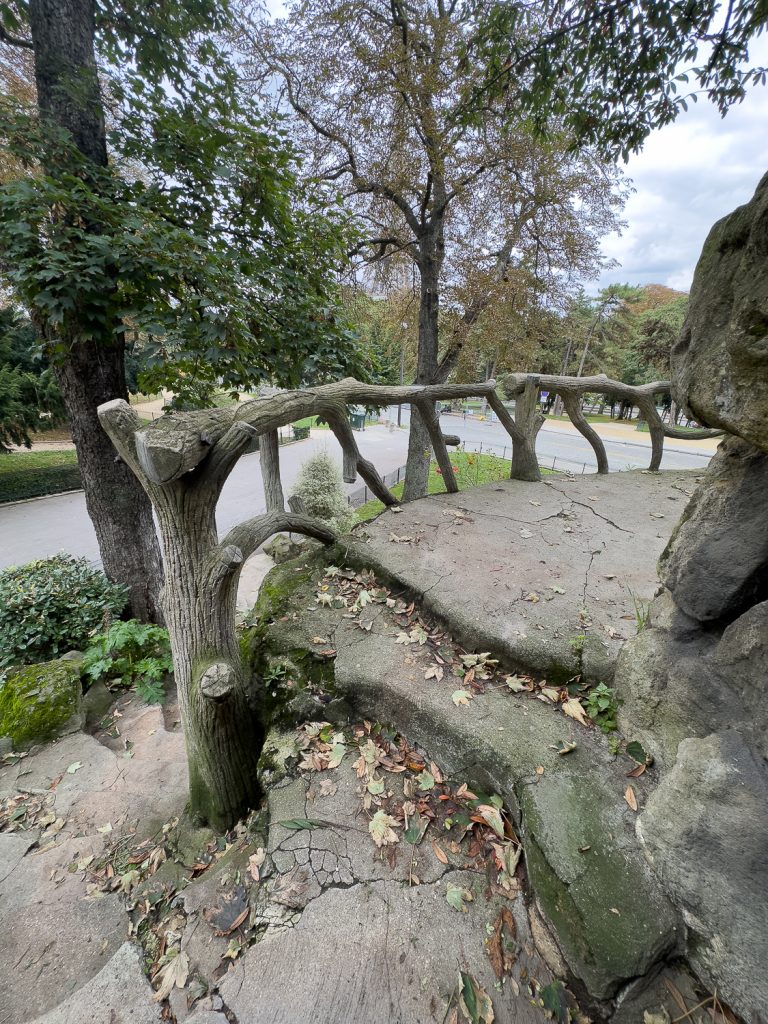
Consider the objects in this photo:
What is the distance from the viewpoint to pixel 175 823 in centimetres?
271

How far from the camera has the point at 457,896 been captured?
5.46 ft

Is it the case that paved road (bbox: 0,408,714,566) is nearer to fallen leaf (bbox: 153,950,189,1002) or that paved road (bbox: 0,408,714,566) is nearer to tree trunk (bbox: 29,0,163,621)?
tree trunk (bbox: 29,0,163,621)

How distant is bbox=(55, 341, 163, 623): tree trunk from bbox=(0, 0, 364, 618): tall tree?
0.05ft

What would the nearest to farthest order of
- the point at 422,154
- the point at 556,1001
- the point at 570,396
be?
the point at 556,1001, the point at 570,396, the point at 422,154

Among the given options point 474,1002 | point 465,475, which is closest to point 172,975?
point 474,1002

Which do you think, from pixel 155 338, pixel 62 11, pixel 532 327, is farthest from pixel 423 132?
pixel 155 338

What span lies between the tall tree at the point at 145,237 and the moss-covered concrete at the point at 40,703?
1236mm

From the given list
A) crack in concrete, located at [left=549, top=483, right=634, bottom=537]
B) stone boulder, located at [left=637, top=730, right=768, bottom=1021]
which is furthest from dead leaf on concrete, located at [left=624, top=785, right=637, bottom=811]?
crack in concrete, located at [left=549, top=483, right=634, bottom=537]

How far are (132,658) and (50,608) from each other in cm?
110

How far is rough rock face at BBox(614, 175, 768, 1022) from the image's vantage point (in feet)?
3.77

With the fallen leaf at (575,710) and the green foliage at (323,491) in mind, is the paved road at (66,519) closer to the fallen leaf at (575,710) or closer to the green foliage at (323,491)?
the green foliage at (323,491)

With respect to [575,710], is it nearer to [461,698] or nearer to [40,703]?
[461,698]

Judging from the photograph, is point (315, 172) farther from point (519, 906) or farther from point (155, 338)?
point (519, 906)

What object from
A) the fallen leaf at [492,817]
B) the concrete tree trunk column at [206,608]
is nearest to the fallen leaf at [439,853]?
the fallen leaf at [492,817]
